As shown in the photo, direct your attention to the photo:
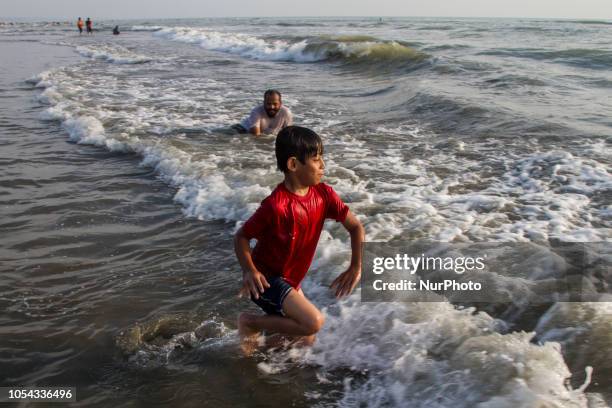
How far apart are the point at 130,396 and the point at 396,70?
51.4 ft

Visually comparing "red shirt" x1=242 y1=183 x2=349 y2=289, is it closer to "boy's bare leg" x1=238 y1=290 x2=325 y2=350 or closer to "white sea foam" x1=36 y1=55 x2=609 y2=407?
"boy's bare leg" x1=238 y1=290 x2=325 y2=350

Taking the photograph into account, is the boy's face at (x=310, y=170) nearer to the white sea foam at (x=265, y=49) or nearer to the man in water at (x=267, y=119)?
the man in water at (x=267, y=119)

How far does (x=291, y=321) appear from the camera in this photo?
291 cm

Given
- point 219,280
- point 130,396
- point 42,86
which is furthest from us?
point 42,86

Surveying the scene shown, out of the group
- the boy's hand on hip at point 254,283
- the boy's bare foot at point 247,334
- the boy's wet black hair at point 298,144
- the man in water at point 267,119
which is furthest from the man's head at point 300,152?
the man in water at point 267,119

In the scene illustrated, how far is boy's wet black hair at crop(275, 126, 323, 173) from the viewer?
2705mm

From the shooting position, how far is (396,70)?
666 inches

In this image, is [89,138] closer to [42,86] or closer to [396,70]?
[42,86]

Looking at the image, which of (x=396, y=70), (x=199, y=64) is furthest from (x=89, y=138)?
(x=199, y=64)

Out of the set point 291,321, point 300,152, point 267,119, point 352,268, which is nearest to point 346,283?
point 352,268

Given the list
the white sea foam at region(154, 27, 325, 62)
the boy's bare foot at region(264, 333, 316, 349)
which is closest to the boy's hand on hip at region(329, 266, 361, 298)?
the boy's bare foot at region(264, 333, 316, 349)

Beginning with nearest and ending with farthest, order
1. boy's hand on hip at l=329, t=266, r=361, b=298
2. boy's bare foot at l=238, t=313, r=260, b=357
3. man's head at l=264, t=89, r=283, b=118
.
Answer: boy's hand on hip at l=329, t=266, r=361, b=298 < boy's bare foot at l=238, t=313, r=260, b=357 < man's head at l=264, t=89, r=283, b=118

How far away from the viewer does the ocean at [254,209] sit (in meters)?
2.83

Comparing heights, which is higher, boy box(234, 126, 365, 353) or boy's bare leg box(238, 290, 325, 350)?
boy box(234, 126, 365, 353)
